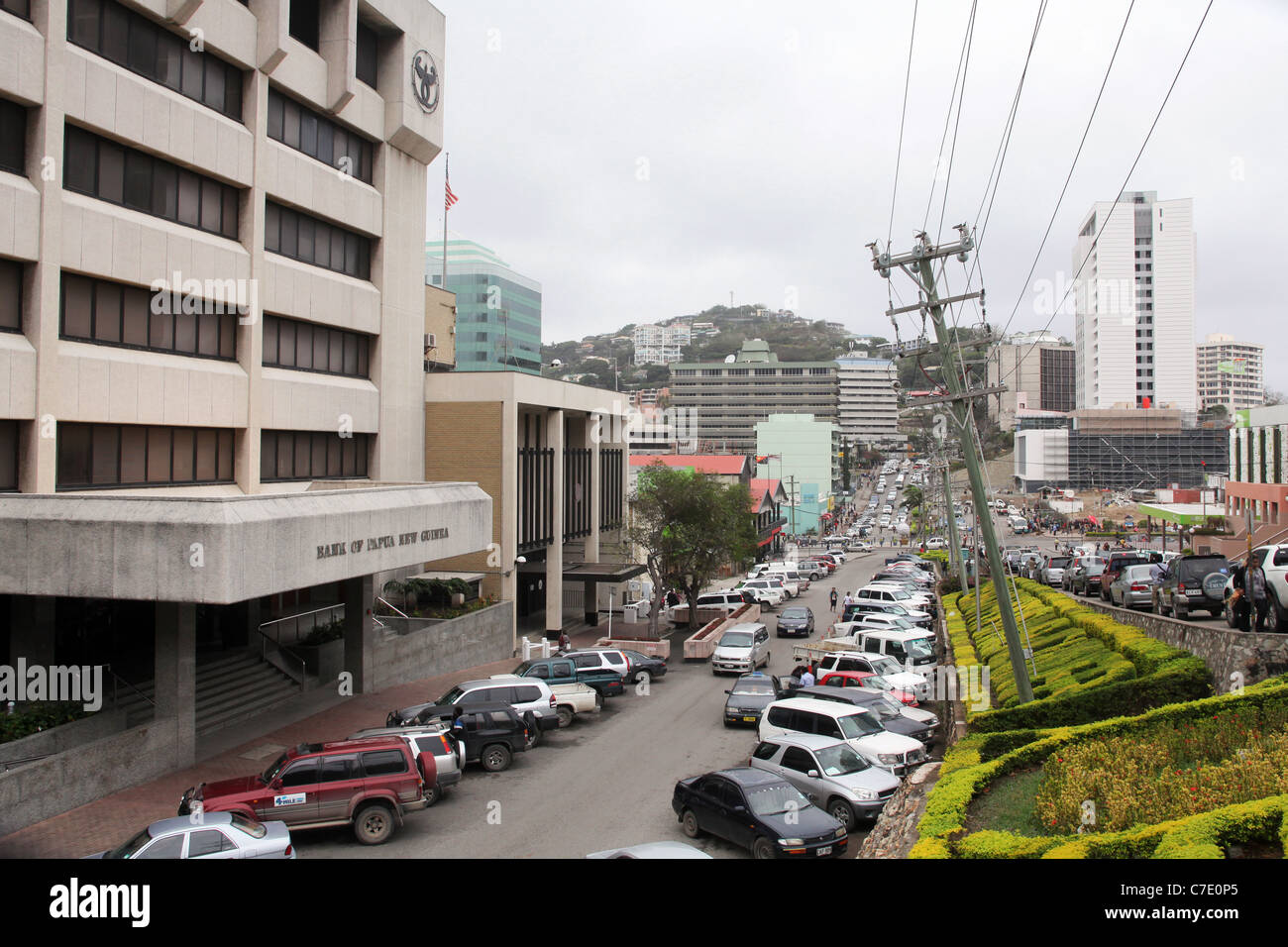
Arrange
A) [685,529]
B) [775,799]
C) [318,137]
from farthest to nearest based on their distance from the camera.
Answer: [685,529] < [318,137] < [775,799]

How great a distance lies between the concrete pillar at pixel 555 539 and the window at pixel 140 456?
1520 centimetres

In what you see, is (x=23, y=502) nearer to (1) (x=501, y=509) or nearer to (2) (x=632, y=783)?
(2) (x=632, y=783)

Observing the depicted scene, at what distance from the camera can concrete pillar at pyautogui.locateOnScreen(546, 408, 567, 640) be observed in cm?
3934

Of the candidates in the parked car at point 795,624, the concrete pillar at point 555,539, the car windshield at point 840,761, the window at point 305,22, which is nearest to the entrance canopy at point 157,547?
the car windshield at point 840,761

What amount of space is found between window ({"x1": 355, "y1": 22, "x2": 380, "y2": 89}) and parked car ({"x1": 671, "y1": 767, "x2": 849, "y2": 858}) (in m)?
28.6

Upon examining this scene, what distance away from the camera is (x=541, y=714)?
22.4m

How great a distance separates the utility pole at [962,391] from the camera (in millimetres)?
18000

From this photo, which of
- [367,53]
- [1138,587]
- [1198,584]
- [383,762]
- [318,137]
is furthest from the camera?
[367,53]

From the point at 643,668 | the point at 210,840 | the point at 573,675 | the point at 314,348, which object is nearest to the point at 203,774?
the point at 210,840

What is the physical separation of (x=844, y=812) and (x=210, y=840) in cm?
1003

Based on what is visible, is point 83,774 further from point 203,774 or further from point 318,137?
point 318,137

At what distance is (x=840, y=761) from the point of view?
55.9ft

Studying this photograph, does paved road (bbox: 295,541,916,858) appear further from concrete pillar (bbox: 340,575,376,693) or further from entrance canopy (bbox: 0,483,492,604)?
entrance canopy (bbox: 0,483,492,604)
